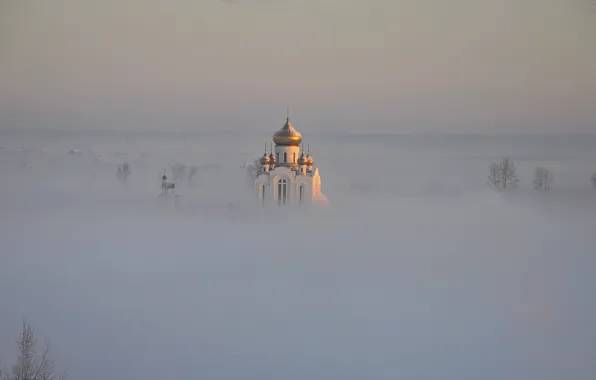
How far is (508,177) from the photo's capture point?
6.23m

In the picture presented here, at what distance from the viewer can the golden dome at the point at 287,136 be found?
6.22 m

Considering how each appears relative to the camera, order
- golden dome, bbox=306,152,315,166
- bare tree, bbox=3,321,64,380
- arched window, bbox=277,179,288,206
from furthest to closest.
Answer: golden dome, bbox=306,152,315,166
arched window, bbox=277,179,288,206
bare tree, bbox=3,321,64,380

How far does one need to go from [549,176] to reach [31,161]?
429 cm

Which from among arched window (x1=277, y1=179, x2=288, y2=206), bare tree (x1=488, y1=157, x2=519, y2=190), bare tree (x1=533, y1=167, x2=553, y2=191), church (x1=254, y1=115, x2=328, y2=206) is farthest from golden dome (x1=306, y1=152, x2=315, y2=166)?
bare tree (x1=533, y1=167, x2=553, y2=191)

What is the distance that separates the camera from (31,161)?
617 cm

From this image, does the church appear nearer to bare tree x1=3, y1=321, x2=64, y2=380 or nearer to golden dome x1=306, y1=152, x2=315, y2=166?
golden dome x1=306, y1=152, x2=315, y2=166

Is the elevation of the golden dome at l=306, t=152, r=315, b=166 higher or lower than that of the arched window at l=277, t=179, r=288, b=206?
higher

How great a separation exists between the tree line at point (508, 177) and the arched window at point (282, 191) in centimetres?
170

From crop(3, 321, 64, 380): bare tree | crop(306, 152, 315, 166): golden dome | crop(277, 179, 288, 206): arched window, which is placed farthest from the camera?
crop(306, 152, 315, 166): golden dome

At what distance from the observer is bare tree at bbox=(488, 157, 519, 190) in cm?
619

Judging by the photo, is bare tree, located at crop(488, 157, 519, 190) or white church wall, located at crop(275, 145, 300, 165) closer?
bare tree, located at crop(488, 157, 519, 190)

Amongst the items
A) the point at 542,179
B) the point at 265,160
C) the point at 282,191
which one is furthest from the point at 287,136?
the point at 542,179

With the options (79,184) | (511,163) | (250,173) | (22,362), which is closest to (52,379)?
(22,362)

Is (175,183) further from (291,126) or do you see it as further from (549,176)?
(549,176)
